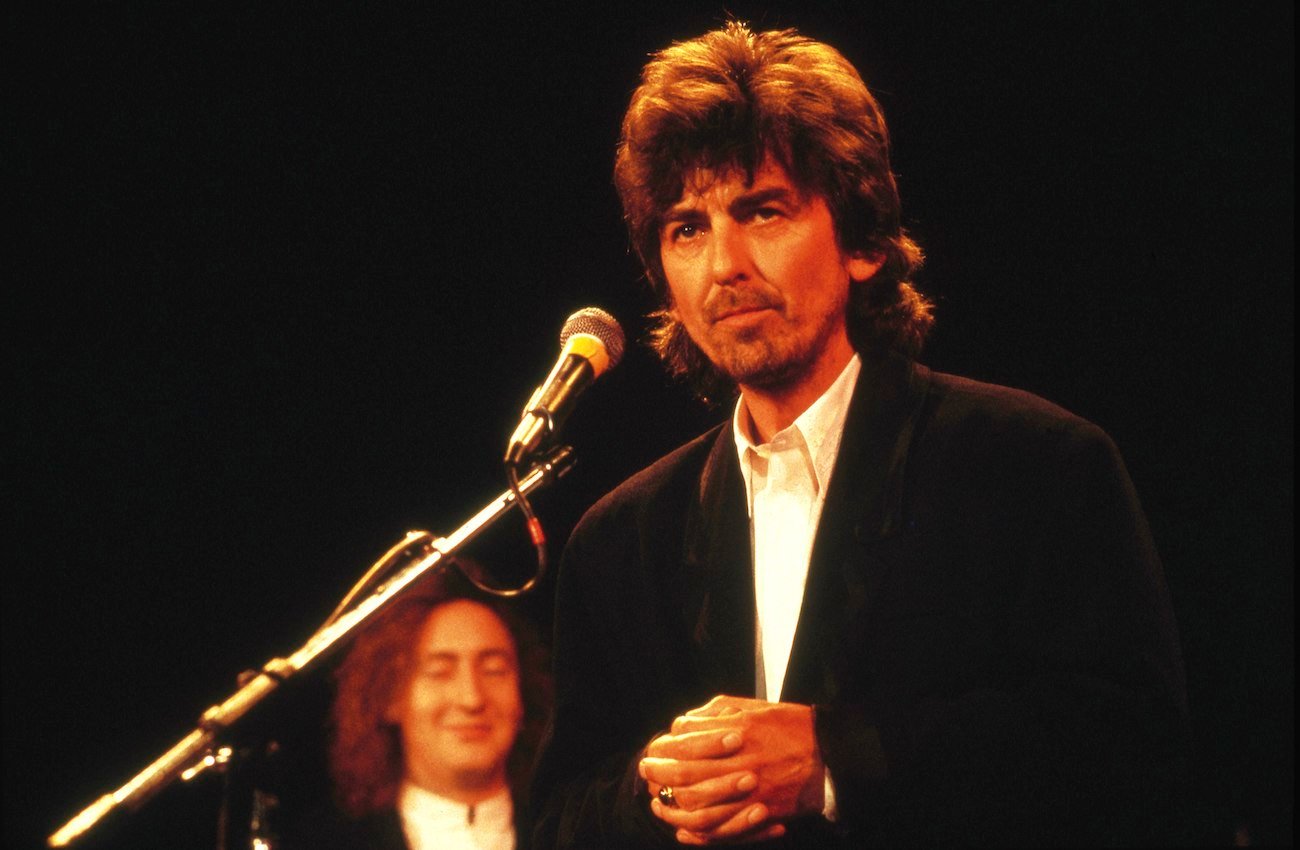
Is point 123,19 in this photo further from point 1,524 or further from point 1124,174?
point 1124,174

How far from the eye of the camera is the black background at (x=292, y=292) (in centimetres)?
301

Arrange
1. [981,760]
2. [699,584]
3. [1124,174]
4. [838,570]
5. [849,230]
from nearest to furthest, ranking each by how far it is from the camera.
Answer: [981,760]
[838,570]
[699,584]
[849,230]
[1124,174]

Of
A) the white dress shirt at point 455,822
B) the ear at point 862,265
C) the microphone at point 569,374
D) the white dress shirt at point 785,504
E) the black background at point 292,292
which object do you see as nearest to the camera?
the microphone at point 569,374

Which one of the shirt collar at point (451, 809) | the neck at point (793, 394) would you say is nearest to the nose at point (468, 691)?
the shirt collar at point (451, 809)

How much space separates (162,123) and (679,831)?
2.38 m

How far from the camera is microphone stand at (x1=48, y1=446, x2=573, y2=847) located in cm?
171

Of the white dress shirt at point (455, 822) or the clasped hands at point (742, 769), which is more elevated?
the white dress shirt at point (455, 822)

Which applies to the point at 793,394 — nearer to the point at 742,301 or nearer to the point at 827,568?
the point at 742,301

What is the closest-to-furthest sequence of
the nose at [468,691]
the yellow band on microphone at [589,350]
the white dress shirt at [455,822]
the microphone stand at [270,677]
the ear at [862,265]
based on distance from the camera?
the microphone stand at [270,677] → the yellow band on microphone at [589,350] → the ear at [862,265] → the white dress shirt at [455,822] → the nose at [468,691]

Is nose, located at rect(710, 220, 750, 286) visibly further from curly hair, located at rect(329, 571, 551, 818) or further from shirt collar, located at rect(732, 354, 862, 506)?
curly hair, located at rect(329, 571, 551, 818)

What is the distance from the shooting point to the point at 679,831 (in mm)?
1851

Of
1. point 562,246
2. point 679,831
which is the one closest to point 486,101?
point 562,246

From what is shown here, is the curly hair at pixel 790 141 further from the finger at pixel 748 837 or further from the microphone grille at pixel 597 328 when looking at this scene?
the finger at pixel 748 837

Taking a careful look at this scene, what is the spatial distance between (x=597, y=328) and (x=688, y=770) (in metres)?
0.71
